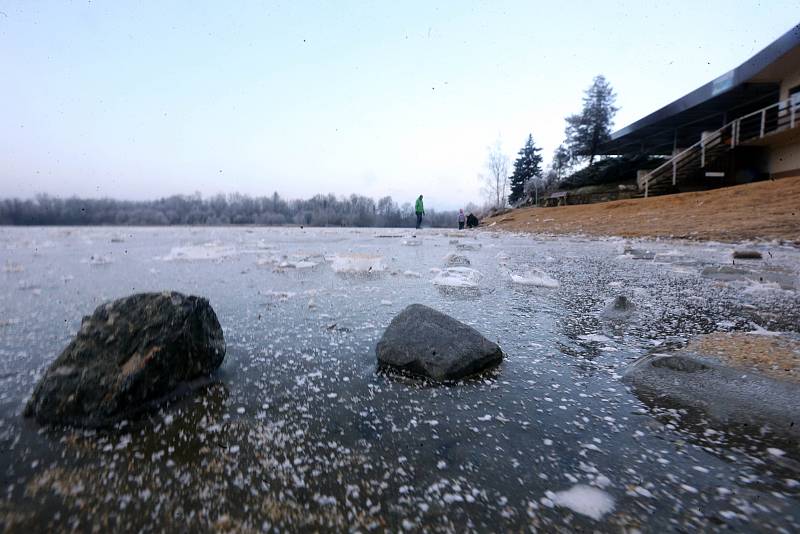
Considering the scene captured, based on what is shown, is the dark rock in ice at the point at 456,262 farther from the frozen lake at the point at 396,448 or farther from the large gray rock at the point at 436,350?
the large gray rock at the point at 436,350

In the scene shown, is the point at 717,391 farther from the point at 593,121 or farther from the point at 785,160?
the point at 593,121

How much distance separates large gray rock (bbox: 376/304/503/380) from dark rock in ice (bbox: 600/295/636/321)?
3.47ft

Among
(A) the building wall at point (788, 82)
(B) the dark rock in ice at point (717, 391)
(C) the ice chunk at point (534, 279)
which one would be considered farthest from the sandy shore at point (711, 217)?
(B) the dark rock in ice at point (717, 391)

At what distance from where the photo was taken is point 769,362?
144cm

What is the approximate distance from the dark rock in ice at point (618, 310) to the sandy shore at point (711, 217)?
643cm

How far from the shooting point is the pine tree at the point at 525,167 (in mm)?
38469

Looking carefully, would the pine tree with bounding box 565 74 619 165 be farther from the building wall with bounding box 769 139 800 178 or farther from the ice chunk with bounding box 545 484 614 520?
the ice chunk with bounding box 545 484 614 520

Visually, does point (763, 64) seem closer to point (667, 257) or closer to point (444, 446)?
point (667, 257)

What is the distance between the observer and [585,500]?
31.8 inches

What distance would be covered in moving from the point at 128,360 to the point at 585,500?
1.40 meters

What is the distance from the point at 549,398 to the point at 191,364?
129 cm

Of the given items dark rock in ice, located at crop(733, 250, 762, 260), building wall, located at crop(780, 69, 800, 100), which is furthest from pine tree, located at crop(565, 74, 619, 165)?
dark rock in ice, located at crop(733, 250, 762, 260)

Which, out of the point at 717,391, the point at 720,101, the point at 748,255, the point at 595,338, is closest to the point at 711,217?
the point at 748,255

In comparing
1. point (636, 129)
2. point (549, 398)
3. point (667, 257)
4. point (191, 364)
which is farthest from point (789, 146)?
point (191, 364)
